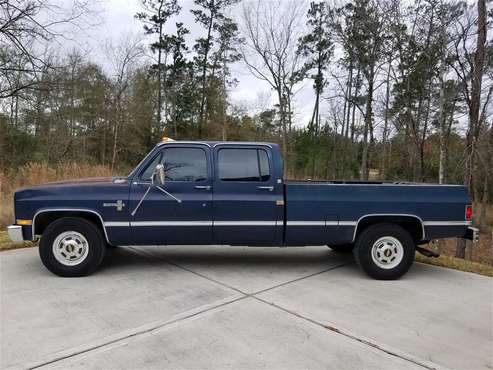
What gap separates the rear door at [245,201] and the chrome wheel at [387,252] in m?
1.43

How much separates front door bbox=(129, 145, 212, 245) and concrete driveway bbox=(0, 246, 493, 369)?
0.59 meters

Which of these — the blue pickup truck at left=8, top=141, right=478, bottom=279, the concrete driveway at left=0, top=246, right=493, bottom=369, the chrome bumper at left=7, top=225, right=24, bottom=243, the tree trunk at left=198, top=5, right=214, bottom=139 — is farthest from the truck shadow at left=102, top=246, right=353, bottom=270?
the tree trunk at left=198, top=5, right=214, bottom=139

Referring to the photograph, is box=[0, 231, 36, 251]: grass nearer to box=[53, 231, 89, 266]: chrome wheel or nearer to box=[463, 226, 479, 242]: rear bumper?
box=[53, 231, 89, 266]: chrome wheel

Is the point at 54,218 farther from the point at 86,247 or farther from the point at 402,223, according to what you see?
the point at 402,223

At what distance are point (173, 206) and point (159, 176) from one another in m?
0.55

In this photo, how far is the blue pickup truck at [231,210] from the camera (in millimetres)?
4770

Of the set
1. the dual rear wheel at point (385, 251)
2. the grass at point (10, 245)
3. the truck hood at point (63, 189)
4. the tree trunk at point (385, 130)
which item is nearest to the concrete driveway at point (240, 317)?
the dual rear wheel at point (385, 251)

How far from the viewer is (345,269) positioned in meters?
5.50

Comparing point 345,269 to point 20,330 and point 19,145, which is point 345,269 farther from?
point 19,145

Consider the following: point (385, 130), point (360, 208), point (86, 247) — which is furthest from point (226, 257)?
point (385, 130)

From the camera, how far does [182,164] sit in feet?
16.4

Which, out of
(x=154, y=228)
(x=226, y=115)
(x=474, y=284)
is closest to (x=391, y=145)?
(x=226, y=115)

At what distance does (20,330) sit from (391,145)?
→ 28008 millimetres

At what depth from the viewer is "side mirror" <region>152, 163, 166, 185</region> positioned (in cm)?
445
